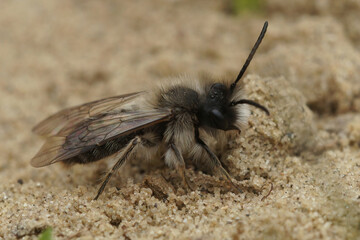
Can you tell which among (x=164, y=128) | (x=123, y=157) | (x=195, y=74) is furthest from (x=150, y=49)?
(x=123, y=157)

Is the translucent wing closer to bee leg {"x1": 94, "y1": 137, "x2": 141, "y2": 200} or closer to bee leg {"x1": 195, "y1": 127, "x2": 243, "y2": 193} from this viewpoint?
bee leg {"x1": 94, "y1": 137, "x2": 141, "y2": 200}

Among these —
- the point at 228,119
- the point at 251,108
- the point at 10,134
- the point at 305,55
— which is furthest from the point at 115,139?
the point at 305,55

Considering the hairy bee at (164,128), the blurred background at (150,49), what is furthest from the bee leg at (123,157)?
the blurred background at (150,49)

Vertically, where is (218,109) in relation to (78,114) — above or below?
above

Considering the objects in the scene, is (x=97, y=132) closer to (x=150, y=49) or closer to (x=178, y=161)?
(x=178, y=161)

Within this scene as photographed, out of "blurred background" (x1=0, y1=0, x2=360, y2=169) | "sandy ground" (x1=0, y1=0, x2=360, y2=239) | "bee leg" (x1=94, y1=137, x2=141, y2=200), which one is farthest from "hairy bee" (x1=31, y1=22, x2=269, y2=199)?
"blurred background" (x1=0, y1=0, x2=360, y2=169)

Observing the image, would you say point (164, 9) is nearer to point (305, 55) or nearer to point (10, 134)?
point (305, 55)

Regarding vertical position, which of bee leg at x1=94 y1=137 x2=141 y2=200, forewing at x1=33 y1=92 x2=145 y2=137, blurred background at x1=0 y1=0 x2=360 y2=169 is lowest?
bee leg at x1=94 y1=137 x2=141 y2=200
